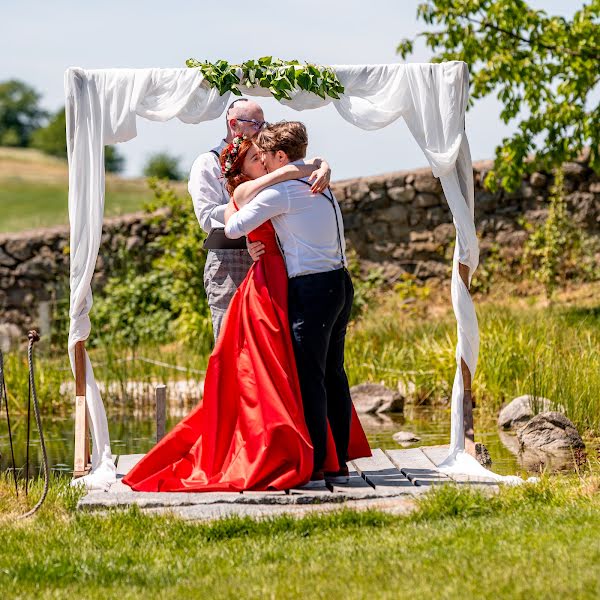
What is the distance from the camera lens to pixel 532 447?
8281mm

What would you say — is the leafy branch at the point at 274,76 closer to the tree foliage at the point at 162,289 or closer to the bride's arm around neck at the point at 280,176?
the bride's arm around neck at the point at 280,176

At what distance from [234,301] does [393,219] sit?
10.5m

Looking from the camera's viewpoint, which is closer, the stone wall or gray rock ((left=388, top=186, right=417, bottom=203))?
the stone wall

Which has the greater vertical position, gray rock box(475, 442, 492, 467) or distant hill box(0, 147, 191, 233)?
distant hill box(0, 147, 191, 233)

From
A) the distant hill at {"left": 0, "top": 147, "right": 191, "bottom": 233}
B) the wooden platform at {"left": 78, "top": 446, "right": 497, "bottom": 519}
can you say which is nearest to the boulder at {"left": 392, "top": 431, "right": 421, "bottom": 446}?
the wooden platform at {"left": 78, "top": 446, "right": 497, "bottom": 519}

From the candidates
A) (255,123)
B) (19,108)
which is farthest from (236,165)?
(19,108)

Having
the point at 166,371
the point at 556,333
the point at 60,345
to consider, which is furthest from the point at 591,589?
the point at 60,345

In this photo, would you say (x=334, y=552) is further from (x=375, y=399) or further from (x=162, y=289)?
(x=162, y=289)

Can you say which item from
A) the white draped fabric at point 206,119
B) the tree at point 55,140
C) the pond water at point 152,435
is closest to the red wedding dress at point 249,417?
the white draped fabric at point 206,119

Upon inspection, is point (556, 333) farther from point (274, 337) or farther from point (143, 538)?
point (143, 538)

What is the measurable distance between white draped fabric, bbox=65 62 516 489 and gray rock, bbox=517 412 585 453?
137 centimetres

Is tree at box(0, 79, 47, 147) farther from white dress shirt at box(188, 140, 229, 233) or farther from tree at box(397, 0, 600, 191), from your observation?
white dress shirt at box(188, 140, 229, 233)

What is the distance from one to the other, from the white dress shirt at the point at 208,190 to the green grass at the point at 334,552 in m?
1.82

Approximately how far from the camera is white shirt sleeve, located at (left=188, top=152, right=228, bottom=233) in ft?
22.2
